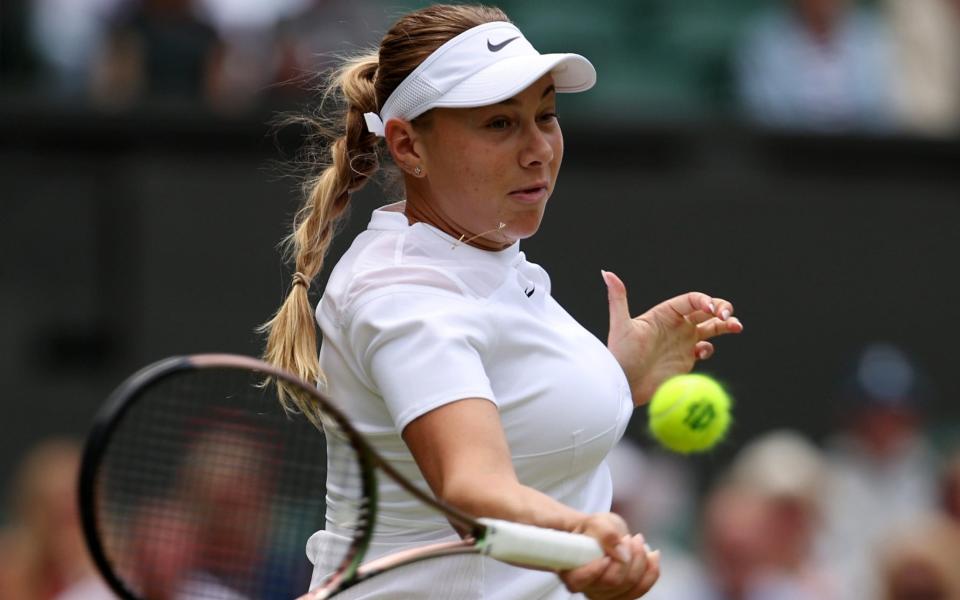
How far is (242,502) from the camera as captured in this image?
3250 millimetres

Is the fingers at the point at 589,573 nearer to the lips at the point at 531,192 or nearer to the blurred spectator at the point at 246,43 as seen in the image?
the lips at the point at 531,192

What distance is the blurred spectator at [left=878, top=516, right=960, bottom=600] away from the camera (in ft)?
17.4

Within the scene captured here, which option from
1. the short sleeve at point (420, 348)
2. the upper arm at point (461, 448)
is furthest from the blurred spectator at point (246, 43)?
the upper arm at point (461, 448)

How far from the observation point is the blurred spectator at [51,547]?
5422mm

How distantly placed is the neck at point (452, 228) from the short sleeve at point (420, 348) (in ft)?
0.60

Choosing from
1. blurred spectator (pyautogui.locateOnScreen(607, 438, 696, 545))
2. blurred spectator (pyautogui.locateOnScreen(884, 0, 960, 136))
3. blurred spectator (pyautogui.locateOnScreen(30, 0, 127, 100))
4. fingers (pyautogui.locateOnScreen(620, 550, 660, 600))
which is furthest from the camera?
blurred spectator (pyautogui.locateOnScreen(884, 0, 960, 136))

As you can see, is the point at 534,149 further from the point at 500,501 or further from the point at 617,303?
the point at 500,501

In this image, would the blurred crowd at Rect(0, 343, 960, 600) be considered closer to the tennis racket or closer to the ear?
the tennis racket

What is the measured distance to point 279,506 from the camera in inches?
123

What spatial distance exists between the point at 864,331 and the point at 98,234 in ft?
9.95

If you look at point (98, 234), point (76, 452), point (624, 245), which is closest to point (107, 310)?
point (98, 234)

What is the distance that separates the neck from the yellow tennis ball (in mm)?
693

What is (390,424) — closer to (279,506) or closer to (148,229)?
(279,506)

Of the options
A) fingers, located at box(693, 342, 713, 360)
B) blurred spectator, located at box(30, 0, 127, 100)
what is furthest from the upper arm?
blurred spectator, located at box(30, 0, 127, 100)
